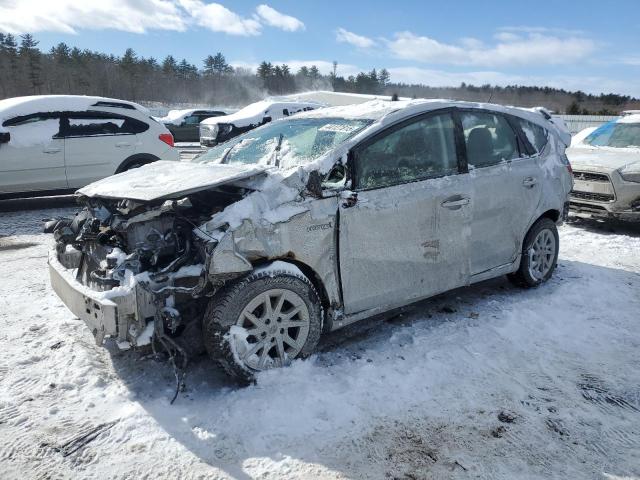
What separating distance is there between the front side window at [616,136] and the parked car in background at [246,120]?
9149 mm

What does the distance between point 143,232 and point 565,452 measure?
271cm

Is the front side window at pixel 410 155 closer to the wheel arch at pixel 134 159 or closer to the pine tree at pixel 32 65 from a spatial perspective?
the wheel arch at pixel 134 159

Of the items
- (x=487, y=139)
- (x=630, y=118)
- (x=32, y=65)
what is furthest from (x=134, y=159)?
(x=32, y=65)

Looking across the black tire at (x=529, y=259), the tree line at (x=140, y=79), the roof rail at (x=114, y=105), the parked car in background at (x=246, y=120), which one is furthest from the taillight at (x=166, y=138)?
the tree line at (x=140, y=79)

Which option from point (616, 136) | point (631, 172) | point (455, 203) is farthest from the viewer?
point (616, 136)

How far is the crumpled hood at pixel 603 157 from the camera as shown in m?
7.44

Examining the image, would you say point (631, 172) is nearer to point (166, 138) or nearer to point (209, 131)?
point (166, 138)

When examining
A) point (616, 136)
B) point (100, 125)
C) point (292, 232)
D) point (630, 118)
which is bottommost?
point (292, 232)

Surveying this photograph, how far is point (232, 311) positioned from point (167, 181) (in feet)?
3.28

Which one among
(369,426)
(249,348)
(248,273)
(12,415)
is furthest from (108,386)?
(369,426)

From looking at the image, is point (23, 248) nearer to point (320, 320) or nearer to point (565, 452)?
point (320, 320)

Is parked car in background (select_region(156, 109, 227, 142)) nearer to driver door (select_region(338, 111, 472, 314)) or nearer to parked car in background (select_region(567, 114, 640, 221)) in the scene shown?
parked car in background (select_region(567, 114, 640, 221))

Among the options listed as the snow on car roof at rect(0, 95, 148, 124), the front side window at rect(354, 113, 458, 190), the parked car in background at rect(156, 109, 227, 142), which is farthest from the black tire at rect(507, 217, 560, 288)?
the parked car in background at rect(156, 109, 227, 142)

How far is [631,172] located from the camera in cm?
718
